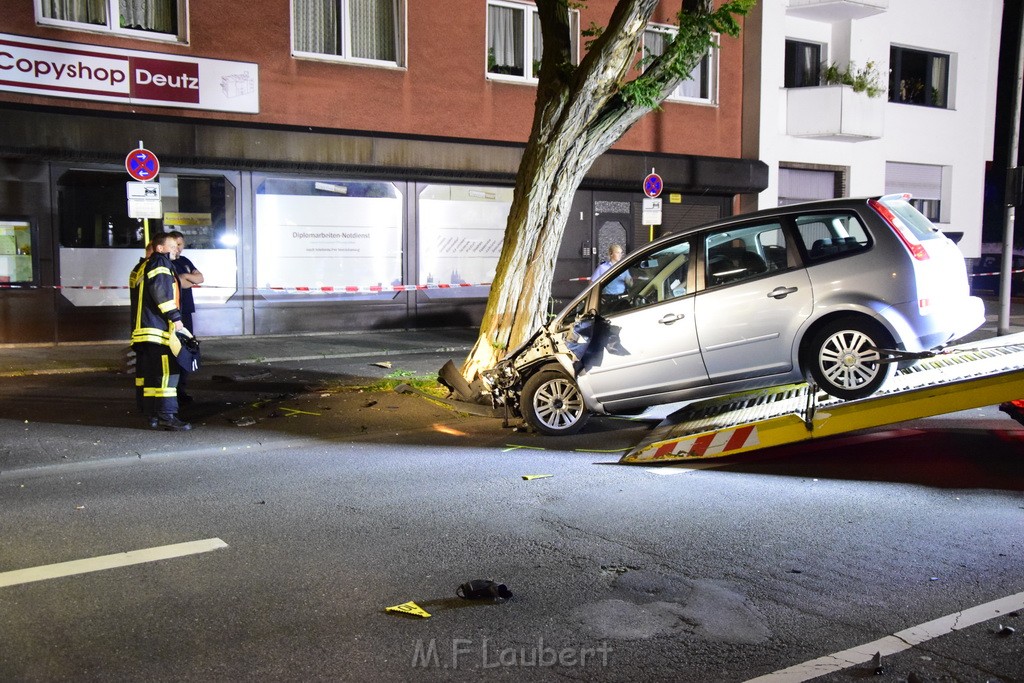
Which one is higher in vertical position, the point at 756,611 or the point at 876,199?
the point at 876,199

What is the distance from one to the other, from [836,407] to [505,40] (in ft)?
48.1

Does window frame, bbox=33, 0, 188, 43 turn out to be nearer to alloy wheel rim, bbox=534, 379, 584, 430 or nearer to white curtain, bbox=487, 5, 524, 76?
white curtain, bbox=487, 5, 524, 76

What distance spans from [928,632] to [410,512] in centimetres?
339

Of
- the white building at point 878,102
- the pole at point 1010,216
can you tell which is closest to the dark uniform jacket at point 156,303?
the pole at point 1010,216

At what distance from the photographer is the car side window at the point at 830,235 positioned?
8.14 metres

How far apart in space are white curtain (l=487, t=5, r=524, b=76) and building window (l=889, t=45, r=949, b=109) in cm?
1101

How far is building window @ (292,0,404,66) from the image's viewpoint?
1825cm

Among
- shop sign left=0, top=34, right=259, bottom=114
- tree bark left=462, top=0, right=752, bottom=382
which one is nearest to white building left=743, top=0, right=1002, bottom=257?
shop sign left=0, top=34, right=259, bottom=114

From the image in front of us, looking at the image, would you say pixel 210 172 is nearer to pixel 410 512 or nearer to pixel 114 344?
pixel 114 344

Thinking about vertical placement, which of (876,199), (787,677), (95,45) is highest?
(95,45)

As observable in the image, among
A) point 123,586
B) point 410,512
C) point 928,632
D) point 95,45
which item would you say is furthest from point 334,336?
point 928,632

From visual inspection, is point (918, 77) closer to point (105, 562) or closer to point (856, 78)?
point (856, 78)

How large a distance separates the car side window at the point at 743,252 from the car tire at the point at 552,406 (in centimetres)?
173

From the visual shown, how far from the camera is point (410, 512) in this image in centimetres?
679
